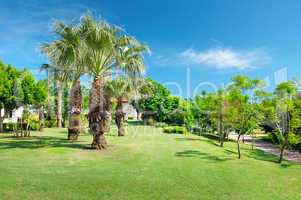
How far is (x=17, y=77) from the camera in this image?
2566 cm

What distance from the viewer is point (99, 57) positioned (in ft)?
49.3

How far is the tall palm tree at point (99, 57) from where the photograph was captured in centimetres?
1445

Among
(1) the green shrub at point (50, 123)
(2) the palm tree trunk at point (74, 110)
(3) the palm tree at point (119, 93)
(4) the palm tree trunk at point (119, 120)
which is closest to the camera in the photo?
(2) the palm tree trunk at point (74, 110)

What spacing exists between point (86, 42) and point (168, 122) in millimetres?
37802

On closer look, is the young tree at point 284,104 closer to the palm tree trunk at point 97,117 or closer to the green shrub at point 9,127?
the palm tree trunk at point 97,117

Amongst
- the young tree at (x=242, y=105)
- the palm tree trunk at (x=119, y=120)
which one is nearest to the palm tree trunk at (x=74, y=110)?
the palm tree trunk at (x=119, y=120)

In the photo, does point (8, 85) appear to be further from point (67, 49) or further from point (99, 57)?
point (99, 57)

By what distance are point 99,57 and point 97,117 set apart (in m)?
3.26

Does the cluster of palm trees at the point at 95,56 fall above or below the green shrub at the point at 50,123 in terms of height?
above

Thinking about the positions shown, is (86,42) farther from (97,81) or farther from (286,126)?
(286,126)

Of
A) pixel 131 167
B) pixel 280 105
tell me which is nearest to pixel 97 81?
pixel 131 167

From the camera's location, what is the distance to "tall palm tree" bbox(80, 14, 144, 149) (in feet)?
47.4

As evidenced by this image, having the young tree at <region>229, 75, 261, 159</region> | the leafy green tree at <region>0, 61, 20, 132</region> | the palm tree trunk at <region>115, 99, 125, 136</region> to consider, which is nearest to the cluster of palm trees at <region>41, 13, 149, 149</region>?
the young tree at <region>229, 75, 261, 159</region>

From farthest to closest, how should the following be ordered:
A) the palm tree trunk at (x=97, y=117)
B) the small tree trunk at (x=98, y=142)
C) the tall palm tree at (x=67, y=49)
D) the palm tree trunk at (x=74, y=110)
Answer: the palm tree trunk at (x=74, y=110)
the tall palm tree at (x=67, y=49)
the palm tree trunk at (x=97, y=117)
the small tree trunk at (x=98, y=142)
